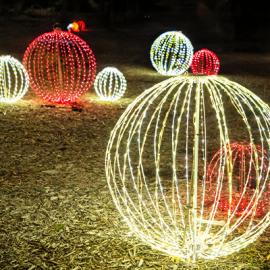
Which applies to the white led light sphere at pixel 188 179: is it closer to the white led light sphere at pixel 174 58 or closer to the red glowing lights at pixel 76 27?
the white led light sphere at pixel 174 58

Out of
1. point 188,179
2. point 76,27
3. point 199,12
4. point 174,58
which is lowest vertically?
point 76,27

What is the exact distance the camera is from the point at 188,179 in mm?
7328

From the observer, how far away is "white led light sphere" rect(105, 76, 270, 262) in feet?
14.7

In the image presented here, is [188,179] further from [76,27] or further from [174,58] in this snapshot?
[76,27]

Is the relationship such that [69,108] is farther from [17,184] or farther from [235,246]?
[235,246]

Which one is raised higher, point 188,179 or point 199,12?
point 199,12

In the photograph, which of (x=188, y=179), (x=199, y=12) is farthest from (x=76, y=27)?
(x=188, y=179)

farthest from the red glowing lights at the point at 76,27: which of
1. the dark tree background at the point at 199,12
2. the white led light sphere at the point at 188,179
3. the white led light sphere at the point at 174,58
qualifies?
the white led light sphere at the point at 188,179

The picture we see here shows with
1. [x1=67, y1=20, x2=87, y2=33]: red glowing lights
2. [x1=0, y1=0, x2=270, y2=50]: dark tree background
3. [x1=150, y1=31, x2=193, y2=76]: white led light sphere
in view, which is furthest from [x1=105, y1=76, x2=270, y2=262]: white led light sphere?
[x1=67, y1=20, x2=87, y2=33]: red glowing lights

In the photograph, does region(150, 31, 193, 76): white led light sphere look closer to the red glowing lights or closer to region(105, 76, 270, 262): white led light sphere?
region(105, 76, 270, 262): white led light sphere

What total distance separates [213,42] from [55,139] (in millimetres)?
21942

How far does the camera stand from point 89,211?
606 centimetres

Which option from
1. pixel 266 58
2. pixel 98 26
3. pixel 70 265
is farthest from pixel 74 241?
pixel 98 26

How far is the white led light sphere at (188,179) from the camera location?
447 cm
